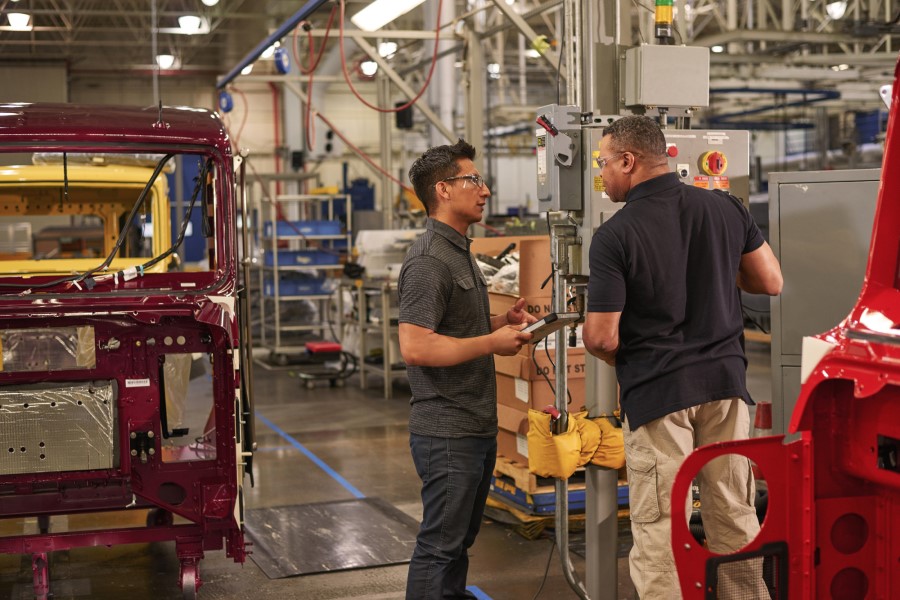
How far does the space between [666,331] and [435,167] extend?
97 cm

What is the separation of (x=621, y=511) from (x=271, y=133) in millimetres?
23432

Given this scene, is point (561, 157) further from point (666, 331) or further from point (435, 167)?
point (666, 331)

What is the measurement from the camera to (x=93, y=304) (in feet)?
15.0

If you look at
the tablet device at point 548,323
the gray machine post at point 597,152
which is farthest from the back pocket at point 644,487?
the gray machine post at point 597,152

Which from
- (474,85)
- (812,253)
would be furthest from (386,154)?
(812,253)

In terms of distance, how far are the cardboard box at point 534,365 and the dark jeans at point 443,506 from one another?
226cm

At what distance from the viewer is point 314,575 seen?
535 centimetres

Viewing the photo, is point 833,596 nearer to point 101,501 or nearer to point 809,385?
point 809,385

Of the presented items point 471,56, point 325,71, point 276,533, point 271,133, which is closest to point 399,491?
point 276,533

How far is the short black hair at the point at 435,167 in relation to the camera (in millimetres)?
3574

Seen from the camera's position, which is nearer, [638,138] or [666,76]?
[638,138]

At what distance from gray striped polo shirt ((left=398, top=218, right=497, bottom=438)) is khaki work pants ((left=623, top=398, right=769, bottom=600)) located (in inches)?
20.9

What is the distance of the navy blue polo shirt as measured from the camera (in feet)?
10.8

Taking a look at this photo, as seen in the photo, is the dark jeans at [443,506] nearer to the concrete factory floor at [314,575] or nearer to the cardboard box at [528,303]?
the concrete factory floor at [314,575]
